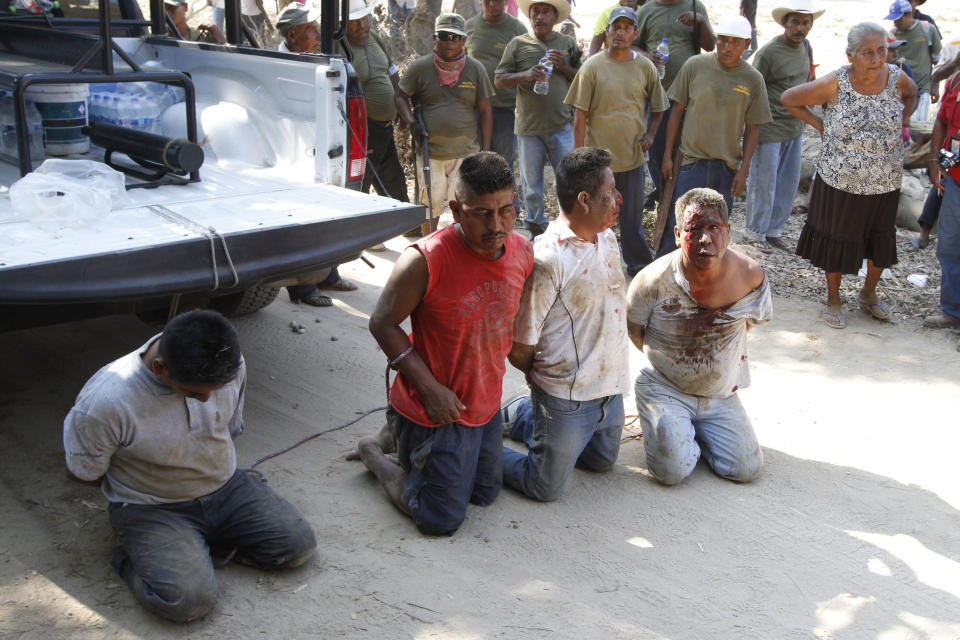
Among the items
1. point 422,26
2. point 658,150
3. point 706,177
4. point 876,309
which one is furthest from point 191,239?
point 422,26

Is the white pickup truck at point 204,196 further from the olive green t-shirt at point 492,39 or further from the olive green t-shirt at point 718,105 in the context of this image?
the olive green t-shirt at point 718,105

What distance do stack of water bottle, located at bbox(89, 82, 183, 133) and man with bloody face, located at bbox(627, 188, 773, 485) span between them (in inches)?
110

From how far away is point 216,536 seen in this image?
310cm

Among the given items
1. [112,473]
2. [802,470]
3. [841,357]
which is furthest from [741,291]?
[112,473]

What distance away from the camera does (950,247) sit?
19.1ft

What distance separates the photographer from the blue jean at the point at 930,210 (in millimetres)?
7355

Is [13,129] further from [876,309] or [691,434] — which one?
[876,309]

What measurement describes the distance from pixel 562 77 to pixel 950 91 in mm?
2768

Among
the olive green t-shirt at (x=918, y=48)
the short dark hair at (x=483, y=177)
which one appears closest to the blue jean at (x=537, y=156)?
the short dark hair at (x=483, y=177)

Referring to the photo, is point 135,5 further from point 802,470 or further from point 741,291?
point 802,470

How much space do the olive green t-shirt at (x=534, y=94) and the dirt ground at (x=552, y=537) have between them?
2843 mm

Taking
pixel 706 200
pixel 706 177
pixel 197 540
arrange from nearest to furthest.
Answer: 1. pixel 197 540
2. pixel 706 200
3. pixel 706 177

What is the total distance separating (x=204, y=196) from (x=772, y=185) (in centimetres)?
486

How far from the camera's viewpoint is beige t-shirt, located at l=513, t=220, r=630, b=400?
3508 mm
